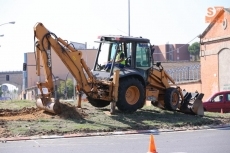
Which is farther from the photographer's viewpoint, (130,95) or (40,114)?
(130,95)

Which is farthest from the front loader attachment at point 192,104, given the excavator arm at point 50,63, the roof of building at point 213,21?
the roof of building at point 213,21

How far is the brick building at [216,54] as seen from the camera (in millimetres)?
38625

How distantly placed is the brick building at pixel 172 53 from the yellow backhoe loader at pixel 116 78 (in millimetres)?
Answer: 88175

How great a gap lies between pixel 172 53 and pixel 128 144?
10180 centimetres

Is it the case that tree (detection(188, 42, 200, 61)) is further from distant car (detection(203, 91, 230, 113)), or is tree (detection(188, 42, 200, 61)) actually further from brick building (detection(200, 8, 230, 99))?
distant car (detection(203, 91, 230, 113))

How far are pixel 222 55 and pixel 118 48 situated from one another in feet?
72.2

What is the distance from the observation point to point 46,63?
58.7 feet

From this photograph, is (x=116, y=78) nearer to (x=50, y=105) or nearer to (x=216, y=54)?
(x=50, y=105)

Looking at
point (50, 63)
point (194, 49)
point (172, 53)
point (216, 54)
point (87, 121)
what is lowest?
point (87, 121)

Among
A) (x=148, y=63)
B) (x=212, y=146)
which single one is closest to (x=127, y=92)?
(x=148, y=63)

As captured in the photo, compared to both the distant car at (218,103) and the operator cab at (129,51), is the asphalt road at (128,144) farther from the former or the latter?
the distant car at (218,103)

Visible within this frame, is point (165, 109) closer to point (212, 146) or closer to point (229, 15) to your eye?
point (212, 146)

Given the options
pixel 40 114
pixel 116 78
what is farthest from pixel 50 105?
pixel 116 78

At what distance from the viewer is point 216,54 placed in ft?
131
